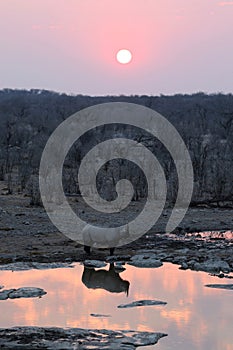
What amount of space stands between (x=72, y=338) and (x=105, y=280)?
3963 millimetres

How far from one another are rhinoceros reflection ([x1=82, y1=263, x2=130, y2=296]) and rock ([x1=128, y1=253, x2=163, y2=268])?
690 millimetres

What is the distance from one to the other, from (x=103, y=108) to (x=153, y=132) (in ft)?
61.3

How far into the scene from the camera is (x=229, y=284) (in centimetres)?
1277

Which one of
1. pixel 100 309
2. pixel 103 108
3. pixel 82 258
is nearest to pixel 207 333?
pixel 100 309

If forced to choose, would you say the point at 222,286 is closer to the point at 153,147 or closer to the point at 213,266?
the point at 213,266

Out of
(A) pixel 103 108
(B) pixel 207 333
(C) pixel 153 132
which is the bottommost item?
(B) pixel 207 333

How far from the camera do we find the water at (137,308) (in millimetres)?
9945

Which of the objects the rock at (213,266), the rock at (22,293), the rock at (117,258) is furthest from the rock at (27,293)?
the rock at (213,266)

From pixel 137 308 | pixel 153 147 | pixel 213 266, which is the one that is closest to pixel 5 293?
pixel 137 308

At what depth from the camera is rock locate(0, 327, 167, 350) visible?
9.12 meters

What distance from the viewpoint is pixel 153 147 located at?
4412cm

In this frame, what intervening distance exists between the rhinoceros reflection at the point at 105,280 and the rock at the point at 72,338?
2799 mm

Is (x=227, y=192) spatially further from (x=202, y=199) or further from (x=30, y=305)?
(x=30, y=305)

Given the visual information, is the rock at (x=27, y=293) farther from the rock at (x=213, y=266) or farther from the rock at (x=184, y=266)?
the rock at (x=213, y=266)
